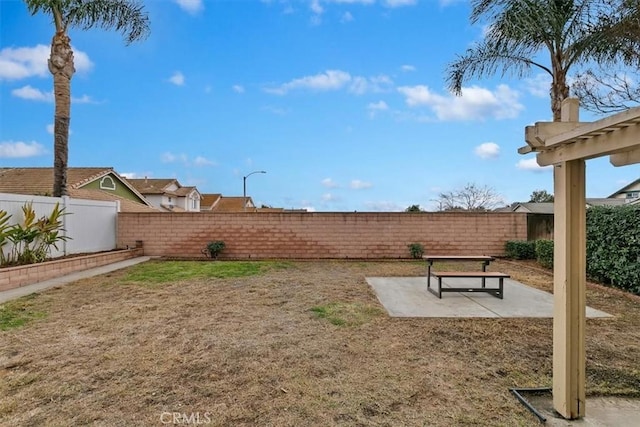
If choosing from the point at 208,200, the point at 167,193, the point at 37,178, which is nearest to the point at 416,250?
the point at 37,178

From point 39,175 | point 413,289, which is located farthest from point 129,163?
point 413,289

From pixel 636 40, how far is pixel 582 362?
32.1 feet

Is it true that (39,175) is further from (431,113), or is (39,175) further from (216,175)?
(431,113)

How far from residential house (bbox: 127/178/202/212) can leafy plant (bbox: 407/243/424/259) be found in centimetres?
2508

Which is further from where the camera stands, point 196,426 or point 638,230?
point 638,230

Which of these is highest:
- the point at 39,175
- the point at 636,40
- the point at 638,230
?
the point at 636,40

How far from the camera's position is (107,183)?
2497 cm

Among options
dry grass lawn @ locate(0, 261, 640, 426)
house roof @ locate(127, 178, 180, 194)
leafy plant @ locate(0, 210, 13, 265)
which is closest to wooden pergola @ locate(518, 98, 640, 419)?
dry grass lawn @ locate(0, 261, 640, 426)

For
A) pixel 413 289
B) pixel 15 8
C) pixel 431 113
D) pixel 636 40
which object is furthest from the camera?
pixel 431 113

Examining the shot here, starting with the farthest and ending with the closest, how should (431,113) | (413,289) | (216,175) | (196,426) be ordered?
(216,175) < (431,113) < (413,289) < (196,426)

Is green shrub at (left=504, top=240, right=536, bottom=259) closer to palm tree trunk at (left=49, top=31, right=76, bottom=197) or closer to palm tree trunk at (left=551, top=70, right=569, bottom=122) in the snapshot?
palm tree trunk at (left=551, top=70, right=569, bottom=122)

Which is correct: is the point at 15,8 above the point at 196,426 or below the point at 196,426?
above

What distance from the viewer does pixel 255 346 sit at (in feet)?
13.9

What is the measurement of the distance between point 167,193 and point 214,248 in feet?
79.8
